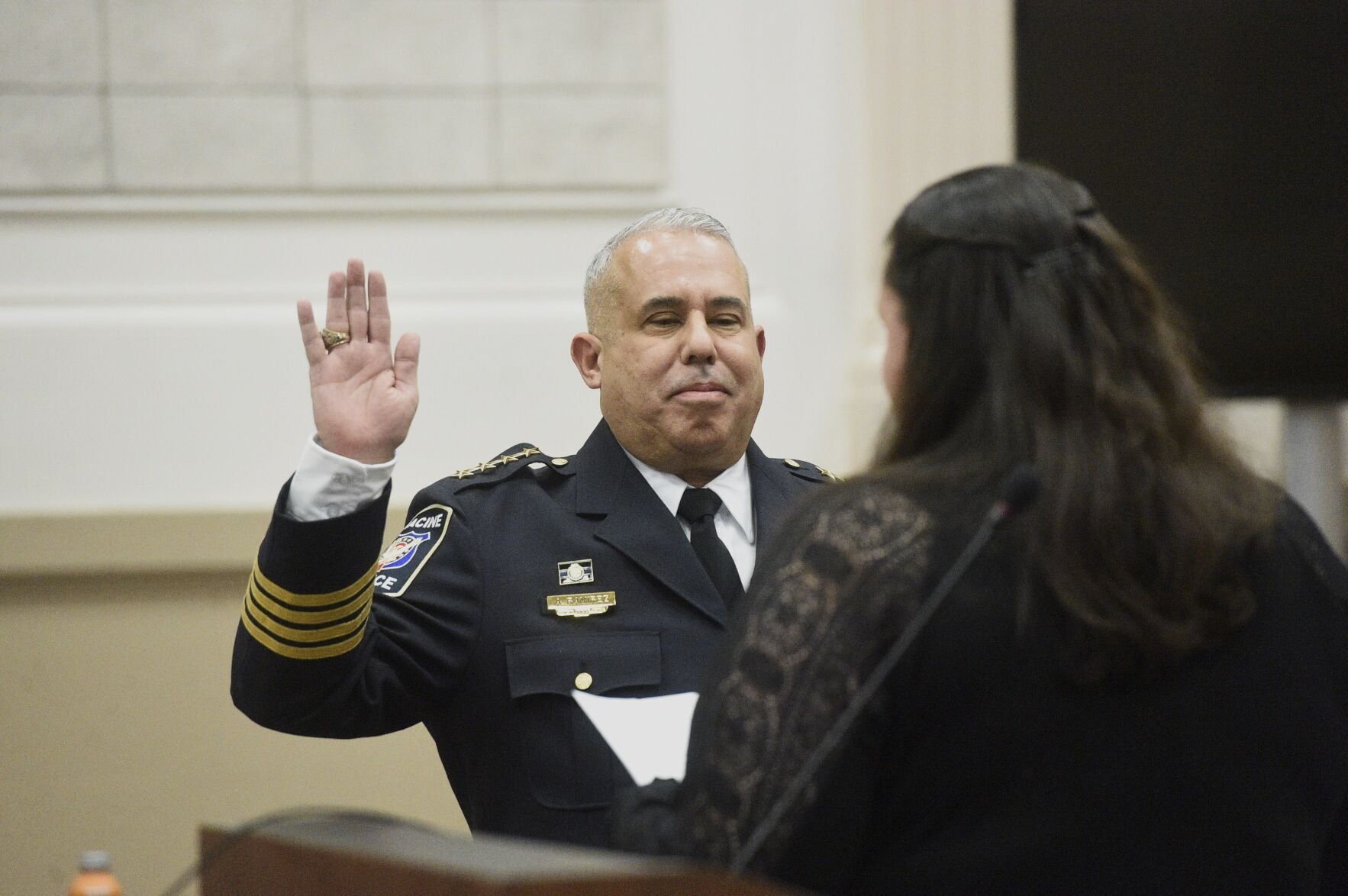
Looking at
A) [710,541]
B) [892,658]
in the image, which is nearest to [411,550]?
[710,541]

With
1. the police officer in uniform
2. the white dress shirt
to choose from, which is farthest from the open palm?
the white dress shirt

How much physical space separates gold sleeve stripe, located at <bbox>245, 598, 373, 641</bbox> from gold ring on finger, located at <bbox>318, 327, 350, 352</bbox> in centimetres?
34

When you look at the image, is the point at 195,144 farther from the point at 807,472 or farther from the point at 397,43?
the point at 807,472

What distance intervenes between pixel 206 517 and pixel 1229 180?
8.32ft

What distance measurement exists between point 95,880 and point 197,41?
279cm

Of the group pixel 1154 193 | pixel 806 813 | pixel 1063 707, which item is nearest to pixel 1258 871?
pixel 1063 707

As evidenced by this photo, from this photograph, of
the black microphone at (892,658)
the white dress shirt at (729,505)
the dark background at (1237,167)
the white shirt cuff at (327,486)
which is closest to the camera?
the black microphone at (892,658)

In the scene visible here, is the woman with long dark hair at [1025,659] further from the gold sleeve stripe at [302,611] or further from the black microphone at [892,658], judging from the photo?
the gold sleeve stripe at [302,611]

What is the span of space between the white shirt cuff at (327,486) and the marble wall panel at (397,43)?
2066mm

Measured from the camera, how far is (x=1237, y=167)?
145 inches

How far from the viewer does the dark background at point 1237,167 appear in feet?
12.0

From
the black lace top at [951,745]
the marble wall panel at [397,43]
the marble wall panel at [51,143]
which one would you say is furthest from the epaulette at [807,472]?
the marble wall panel at [51,143]

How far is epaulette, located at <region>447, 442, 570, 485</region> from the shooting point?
8.16 ft

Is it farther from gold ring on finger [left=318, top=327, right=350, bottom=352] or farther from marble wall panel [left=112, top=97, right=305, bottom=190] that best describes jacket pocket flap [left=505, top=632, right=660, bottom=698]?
marble wall panel [left=112, top=97, right=305, bottom=190]
